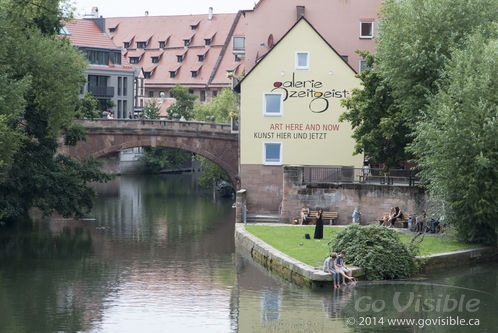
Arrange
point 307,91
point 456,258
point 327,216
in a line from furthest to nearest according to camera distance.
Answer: point 307,91, point 327,216, point 456,258

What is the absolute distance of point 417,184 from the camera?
4494 centimetres

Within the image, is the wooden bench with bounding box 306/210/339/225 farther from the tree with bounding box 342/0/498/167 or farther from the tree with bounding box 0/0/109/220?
the tree with bounding box 0/0/109/220

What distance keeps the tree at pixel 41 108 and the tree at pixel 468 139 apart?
1914 centimetres

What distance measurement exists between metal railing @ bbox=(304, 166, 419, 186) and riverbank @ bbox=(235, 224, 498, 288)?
4.66 metres

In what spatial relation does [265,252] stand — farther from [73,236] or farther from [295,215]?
[73,236]

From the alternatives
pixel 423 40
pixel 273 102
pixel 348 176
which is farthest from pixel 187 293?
pixel 273 102

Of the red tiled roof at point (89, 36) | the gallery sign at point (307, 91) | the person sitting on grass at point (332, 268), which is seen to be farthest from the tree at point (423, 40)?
the red tiled roof at point (89, 36)

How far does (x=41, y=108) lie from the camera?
158ft

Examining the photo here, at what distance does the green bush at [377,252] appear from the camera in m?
34.3

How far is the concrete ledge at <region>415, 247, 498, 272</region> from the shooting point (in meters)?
36.1

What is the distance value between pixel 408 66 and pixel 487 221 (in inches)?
320

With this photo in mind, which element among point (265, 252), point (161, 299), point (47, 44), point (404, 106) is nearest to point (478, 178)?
point (404, 106)

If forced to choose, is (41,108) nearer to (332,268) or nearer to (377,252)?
(332,268)

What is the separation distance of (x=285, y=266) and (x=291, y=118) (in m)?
17.4
